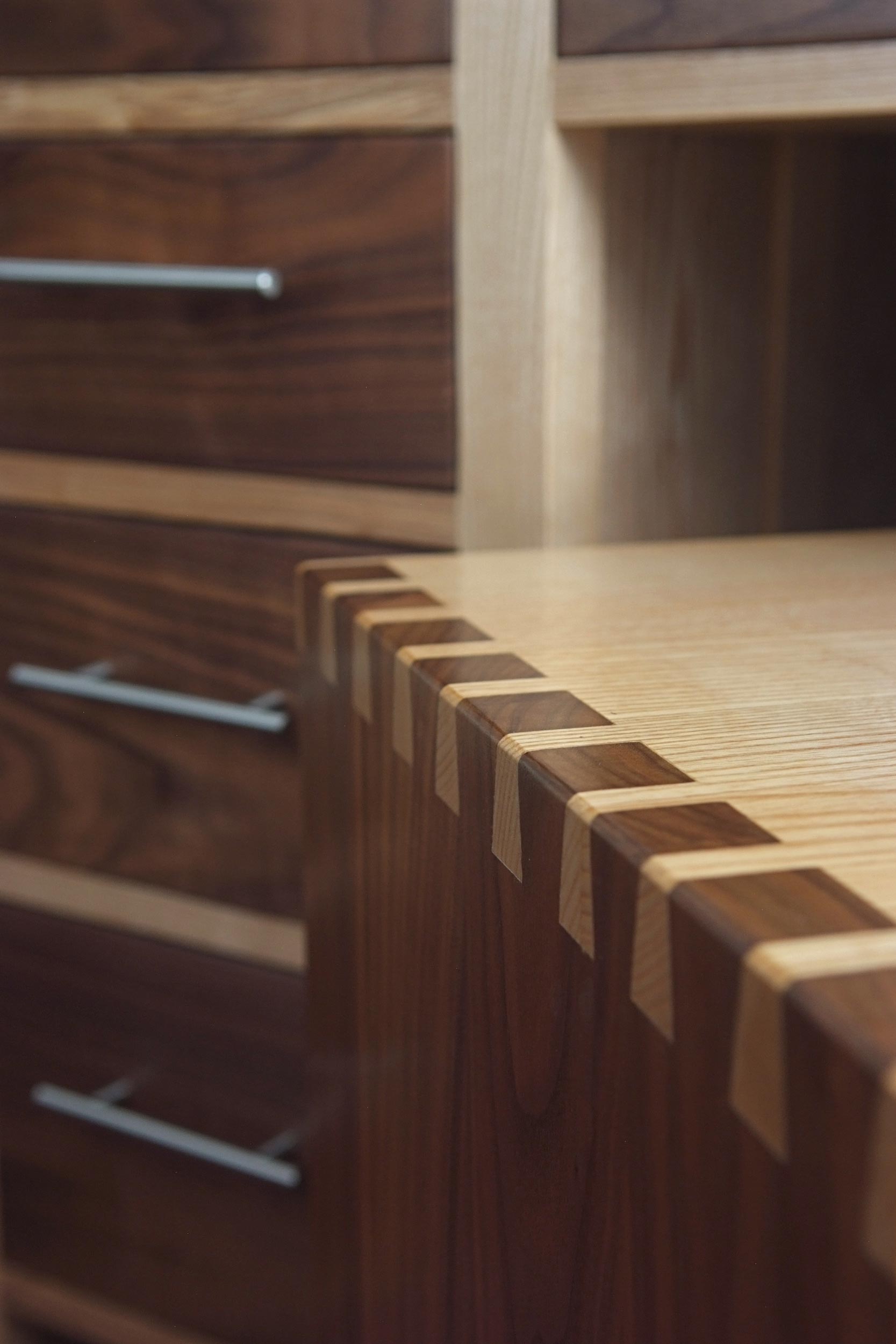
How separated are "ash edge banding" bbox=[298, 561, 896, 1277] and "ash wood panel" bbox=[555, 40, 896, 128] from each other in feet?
0.82

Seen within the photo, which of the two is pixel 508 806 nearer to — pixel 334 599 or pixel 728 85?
pixel 334 599

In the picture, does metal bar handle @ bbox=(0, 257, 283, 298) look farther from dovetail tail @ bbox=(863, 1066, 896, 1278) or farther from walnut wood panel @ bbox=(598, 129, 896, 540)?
dovetail tail @ bbox=(863, 1066, 896, 1278)

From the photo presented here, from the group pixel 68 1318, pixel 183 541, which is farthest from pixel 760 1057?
pixel 68 1318

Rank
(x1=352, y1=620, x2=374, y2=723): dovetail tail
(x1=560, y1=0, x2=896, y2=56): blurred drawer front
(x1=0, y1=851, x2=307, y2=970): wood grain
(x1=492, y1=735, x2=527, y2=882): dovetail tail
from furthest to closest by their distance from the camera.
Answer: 1. (x1=0, y1=851, x2=307, y2=970): wood grain
2. (x1=560, y1=0, x2=896, y2=56): blurred drawer front
3. (x1=352, y1=620, x2=374, y2=723): dovetail tail
4. (x1=492, y1=735, x2=527, y2=882): dovetail tail

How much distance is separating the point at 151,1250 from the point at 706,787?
65 centimetres

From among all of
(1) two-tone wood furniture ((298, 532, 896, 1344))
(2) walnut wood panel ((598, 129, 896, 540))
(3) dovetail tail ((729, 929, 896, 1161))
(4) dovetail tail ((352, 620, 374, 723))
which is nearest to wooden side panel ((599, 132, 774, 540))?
(2) walnut wood panel ((598, 129, 896, 540))

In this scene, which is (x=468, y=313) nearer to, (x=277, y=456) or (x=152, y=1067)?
(x=277, y=456)

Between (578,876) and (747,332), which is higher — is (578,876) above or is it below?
below

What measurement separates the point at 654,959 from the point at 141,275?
532mm

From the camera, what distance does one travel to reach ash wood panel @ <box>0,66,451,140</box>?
2.10 ft

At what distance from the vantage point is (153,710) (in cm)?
77

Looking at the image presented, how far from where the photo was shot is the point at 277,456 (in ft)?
2.33

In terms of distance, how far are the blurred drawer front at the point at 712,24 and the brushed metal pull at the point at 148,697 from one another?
0.31 metres

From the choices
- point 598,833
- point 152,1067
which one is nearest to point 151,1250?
point 152,1067
